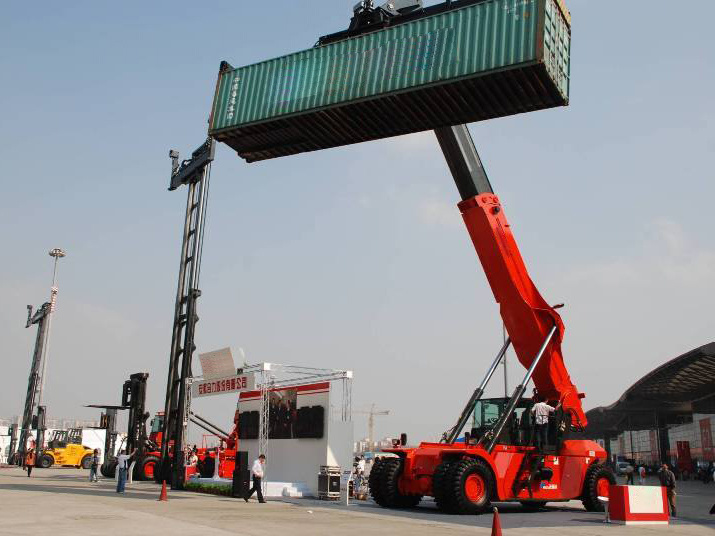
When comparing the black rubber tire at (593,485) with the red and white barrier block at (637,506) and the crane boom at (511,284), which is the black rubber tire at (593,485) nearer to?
the crane boom at (511,284)

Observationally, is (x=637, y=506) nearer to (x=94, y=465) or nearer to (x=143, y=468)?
(x=143, y=468)

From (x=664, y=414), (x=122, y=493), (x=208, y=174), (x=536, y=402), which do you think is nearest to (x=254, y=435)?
(x=122, y=493)

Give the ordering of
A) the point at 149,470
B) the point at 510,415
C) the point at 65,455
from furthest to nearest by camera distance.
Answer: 1. the point at 65,455
2. the point at 149,470
3. the point at 510,415

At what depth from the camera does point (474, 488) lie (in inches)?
675

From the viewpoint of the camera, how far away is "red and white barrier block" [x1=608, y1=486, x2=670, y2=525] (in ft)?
54.7

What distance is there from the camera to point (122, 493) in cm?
2212

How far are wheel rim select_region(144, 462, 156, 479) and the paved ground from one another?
378 inches

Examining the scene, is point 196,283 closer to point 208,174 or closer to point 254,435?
point 208,174

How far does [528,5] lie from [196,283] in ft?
51.5

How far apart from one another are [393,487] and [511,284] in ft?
19.8

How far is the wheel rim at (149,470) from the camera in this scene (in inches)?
1213

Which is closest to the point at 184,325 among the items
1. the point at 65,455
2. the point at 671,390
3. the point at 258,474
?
the point at 258,474

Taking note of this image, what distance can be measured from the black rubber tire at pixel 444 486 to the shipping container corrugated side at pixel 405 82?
29.7ft

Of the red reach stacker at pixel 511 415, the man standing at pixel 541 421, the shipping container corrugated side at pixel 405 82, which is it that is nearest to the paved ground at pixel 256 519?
the red reach stacker at pixel 511 415
